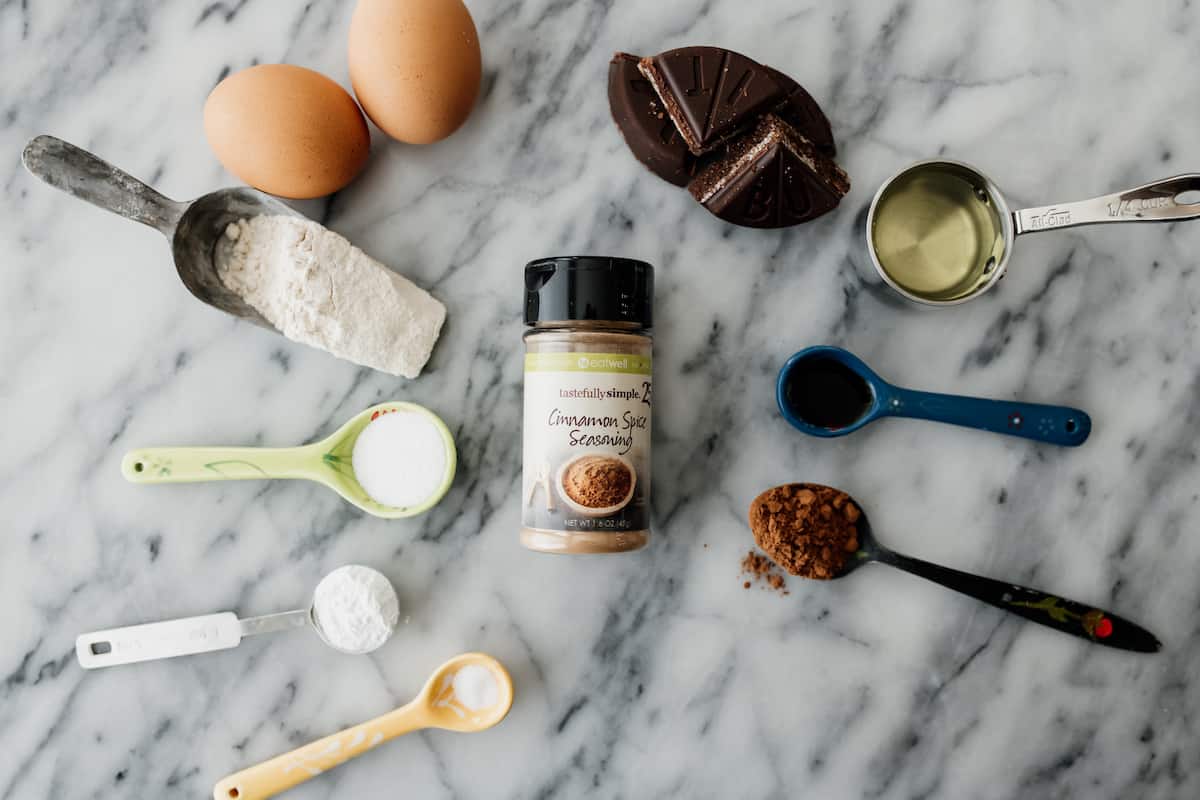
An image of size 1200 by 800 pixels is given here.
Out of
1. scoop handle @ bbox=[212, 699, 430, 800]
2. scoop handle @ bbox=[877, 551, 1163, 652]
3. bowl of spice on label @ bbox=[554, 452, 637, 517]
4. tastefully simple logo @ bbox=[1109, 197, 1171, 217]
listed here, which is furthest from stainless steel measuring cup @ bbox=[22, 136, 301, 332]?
tastefully simple logo @ bbox=[1109, 197, 1171, 217]

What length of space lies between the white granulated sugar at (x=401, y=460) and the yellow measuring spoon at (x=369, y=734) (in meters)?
0.27

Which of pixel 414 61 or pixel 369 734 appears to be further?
pixel 369 734

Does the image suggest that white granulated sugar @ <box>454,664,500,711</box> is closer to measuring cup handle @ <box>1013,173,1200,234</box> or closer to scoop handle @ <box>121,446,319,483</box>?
scoop handle @ <box>121,446,319,483</box>

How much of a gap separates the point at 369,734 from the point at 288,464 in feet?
1.39

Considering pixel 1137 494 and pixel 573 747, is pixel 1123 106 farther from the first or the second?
pixel 573 747

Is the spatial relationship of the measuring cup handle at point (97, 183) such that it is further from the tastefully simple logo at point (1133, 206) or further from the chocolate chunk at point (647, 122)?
the tastefully simple logo at point (1133, 206)

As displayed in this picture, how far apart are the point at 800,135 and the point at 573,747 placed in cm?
101

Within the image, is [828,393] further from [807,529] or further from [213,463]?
[213,463]

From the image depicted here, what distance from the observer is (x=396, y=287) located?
117 cm

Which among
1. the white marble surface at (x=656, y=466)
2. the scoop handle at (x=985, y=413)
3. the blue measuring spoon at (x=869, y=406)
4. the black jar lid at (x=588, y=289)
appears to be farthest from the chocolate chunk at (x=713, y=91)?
the scoop handle at (x=985, y=413)

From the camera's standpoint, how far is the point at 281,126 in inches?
40.7

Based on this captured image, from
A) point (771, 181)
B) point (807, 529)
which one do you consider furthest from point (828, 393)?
point (771, 181)

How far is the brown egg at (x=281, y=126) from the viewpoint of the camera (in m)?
1.03

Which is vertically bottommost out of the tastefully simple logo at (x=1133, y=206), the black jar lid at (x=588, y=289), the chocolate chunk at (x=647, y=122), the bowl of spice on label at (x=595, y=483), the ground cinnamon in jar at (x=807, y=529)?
the bowl of spice on label at (x=595, y=483)
